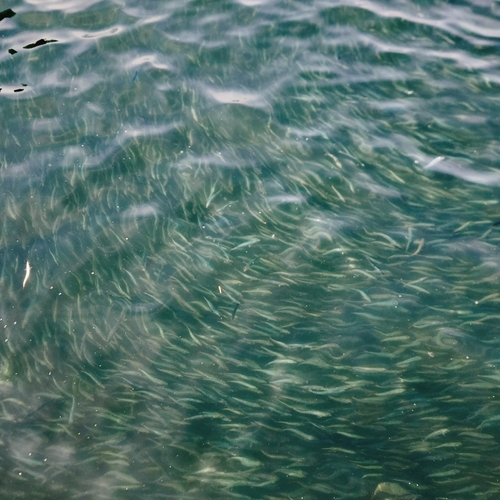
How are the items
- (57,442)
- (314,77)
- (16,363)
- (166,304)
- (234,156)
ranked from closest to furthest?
(57,442)
(16,363)
(166,304)
(234,156)
(314,77)

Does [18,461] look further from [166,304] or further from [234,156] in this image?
[234,156]

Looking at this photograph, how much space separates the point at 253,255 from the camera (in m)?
4.75

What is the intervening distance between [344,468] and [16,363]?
8.24 ft

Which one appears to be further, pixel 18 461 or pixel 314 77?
pixel 314 77

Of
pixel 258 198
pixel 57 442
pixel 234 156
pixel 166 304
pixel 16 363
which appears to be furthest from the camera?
pixel 234 156

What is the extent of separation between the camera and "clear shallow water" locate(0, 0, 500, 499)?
12.2 feet

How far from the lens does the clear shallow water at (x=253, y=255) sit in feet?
12.2

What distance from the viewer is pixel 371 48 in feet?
21.6

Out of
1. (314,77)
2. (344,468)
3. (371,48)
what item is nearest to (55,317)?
(344,468)

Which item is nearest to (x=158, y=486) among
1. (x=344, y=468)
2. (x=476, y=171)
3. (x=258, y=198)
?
(x=344, y=468)

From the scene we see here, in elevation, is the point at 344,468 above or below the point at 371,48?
below

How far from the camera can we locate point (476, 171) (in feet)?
17.4

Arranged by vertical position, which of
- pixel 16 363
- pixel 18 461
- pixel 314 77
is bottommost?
pixel 18 461

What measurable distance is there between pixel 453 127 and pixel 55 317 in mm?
4322
